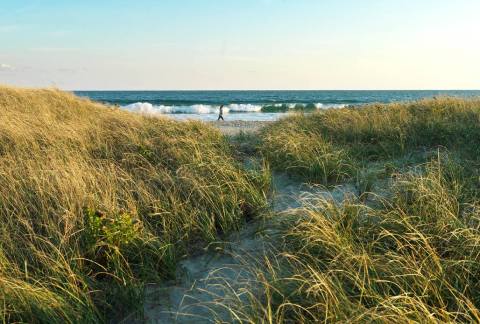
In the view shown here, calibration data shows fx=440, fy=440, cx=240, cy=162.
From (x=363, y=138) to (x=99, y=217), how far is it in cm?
465

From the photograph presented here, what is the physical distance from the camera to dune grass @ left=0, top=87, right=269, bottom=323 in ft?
9.30

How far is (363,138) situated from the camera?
692 centimetres

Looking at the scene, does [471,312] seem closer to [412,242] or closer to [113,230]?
[412,242]

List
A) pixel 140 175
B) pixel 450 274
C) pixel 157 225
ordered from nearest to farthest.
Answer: pixel 450 274
pixel 157 225
pixel 140 175

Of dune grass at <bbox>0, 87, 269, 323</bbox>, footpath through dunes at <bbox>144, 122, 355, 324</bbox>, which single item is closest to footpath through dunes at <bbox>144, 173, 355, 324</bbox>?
footpath through dunes at <bbox>144, 122, 355, 324</bbox>

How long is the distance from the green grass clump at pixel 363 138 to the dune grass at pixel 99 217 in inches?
28.8

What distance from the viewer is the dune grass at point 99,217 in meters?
2.83

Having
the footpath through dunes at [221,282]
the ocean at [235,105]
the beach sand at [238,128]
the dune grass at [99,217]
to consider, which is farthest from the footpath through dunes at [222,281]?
the ocean at [235,105]

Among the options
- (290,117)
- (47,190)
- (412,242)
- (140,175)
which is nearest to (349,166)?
(412,242)

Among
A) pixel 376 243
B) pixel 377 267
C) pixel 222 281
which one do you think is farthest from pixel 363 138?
pixel 222 281

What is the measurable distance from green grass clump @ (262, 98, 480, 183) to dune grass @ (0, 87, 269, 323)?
2.40ft

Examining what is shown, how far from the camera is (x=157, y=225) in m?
3.86

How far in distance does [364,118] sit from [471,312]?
5702mm

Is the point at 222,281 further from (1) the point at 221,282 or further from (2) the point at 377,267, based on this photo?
(2) the point at 377,267
